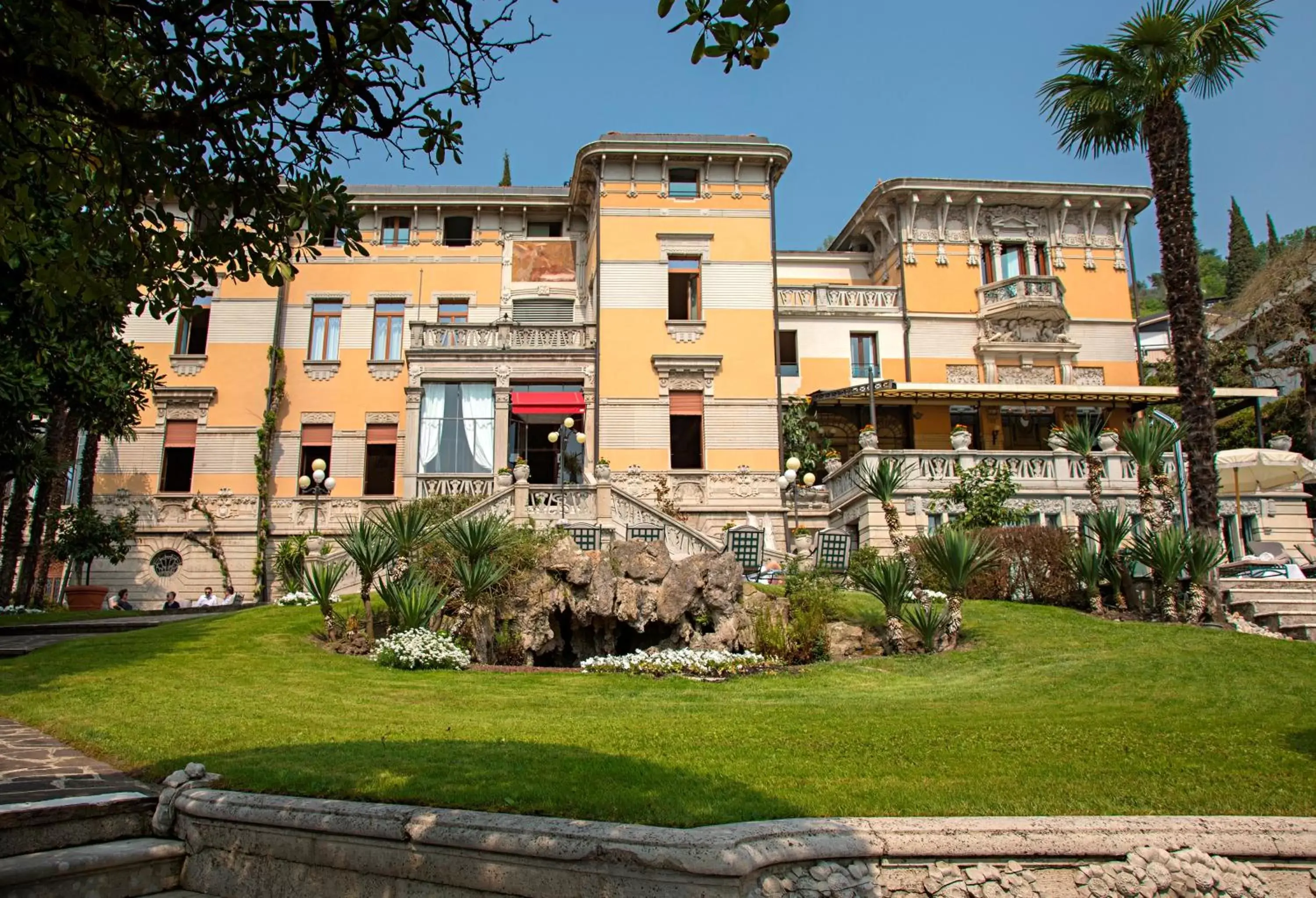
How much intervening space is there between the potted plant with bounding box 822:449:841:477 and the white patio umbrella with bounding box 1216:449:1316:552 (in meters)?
9.42

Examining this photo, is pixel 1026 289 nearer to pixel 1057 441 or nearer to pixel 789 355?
pixel 789 355

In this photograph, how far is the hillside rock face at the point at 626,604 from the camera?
49.0 feet

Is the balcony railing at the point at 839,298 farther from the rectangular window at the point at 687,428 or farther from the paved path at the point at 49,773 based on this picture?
the paved path at the point at 49,773

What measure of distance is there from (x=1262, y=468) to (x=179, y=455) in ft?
98.4

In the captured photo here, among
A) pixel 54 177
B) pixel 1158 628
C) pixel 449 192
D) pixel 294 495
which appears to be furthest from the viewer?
pixel 449 192

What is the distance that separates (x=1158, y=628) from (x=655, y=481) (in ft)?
48.3

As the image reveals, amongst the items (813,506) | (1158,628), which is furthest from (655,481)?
(1158,628)

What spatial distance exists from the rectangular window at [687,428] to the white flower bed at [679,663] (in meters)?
13.7

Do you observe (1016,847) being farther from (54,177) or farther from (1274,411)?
(1274,411)

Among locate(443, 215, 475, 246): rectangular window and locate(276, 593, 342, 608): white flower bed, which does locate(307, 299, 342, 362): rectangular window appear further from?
locate(276, 593, 342, 608): white flower bed

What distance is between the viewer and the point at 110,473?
1123 inches

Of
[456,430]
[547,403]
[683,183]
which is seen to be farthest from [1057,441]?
[456,430]

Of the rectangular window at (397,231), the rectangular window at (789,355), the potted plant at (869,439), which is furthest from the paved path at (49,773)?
the rectangular window at (789,355)

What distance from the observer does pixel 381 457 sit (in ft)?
98.5
